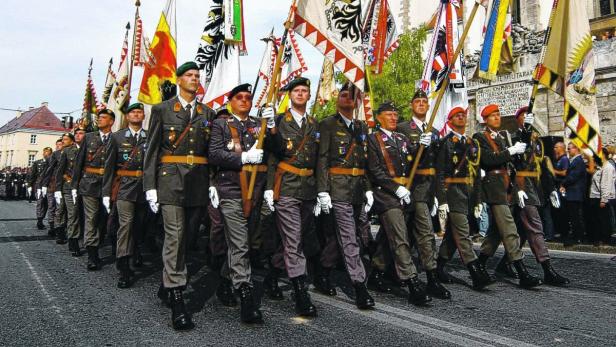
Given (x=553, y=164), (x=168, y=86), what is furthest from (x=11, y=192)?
(x=553, y=164)

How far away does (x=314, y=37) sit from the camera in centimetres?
543

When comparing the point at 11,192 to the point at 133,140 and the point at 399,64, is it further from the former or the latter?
the point at 133,140

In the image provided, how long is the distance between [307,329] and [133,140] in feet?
13.6

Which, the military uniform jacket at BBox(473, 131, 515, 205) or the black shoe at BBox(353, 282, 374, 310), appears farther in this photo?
the military uniform jacket at BBox(473, 131, 515, 205)

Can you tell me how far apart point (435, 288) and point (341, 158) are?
5.39 feet

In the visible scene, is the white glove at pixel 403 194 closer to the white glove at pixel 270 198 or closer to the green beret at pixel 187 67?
A: the white glove at pixel 270 198

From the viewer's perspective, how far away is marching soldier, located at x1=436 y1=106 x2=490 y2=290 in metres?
5.77

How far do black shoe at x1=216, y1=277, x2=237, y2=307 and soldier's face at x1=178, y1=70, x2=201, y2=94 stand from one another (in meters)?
1.85

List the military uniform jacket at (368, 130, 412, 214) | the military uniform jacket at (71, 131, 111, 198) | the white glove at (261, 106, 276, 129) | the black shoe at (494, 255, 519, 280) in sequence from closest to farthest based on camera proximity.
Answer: the white glove at (261, 106, 276, 129) < the military uniform jacket at (368, 130, 412, 214) < the black shoe at (494, 255, 519, 280) < the military uniform jacket at (71, 131, 111, 198)

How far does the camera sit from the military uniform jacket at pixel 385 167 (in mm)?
5035

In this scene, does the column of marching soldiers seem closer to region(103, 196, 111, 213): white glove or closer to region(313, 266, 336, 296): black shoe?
region(313, 266, 336, 296): black shoe

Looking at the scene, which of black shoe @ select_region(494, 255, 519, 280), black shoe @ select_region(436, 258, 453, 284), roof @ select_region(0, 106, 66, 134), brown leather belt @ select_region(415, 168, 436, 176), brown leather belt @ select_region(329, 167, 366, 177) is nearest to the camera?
brown leather belt @ select_region(329, 167, 366, 177)

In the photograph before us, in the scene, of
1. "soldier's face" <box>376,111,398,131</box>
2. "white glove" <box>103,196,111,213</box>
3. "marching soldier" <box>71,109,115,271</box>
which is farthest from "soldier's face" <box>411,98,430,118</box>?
"marching soldier" <box>71,109,115,271</box>

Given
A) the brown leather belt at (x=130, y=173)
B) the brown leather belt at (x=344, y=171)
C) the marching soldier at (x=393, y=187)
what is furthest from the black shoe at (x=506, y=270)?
the brown leather belt at (x=130, y=173)
